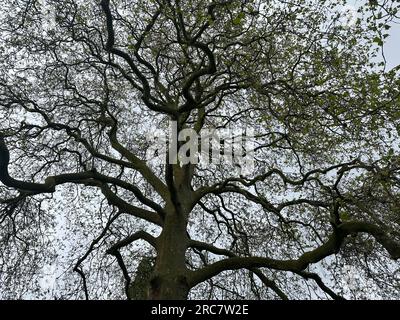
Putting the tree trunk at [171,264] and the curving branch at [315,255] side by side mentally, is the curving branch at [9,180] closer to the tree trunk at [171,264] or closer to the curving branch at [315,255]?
the tree trunk at [171,264]

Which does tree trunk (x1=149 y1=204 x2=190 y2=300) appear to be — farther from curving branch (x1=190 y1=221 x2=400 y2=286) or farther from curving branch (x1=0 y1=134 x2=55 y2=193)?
curving branch (x1=0 y1=134 x2=55 y2=193)

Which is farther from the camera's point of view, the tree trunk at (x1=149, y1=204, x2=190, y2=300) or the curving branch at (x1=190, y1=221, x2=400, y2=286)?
the tree trunk at (x1=149, y1=204, x2=190, y2=300)

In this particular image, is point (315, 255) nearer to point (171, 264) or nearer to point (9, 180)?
point (171, 264)

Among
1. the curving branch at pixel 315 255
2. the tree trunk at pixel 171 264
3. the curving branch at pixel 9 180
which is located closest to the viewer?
the curving branch at pixel 315 255

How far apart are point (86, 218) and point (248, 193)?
5302 millimetres

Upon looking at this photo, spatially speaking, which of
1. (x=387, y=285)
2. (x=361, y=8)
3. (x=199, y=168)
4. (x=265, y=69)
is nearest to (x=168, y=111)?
(x=265, y=69)

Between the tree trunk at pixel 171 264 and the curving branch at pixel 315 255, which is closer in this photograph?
the curving branch at pixel 315 255

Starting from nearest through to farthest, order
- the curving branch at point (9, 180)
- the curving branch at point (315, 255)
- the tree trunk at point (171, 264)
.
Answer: the curving branch at point (315, 255) < the curving branch at point (9, 180) < the tree trunk at point (171, 264)

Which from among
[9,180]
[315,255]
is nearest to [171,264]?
[315,255]

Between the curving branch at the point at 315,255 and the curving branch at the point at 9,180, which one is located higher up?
the curving branch at the point at 9,180

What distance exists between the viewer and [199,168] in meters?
11.8

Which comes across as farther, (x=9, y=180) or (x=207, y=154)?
(x=207, y=154)

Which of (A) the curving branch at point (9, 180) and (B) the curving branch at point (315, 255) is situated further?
(A) the curving branch at point (9, 180)
